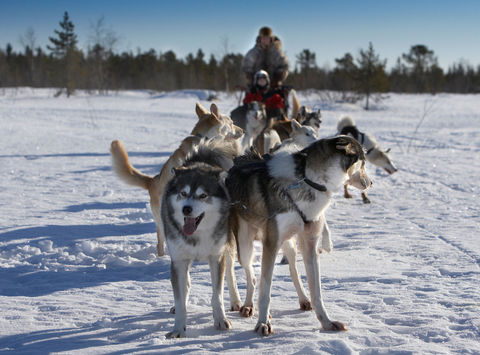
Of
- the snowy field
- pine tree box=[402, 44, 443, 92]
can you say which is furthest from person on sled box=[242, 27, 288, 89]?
pine tree box=[402, 44, 443, 92]

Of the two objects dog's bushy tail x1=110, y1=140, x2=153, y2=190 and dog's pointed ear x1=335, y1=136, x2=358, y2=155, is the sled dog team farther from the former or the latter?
dog's bushy tail x1=110, y1=140, x2=153, y2=190

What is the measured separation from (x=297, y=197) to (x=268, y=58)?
576 cm

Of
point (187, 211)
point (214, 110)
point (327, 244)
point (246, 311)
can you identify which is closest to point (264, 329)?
point (246, 311)

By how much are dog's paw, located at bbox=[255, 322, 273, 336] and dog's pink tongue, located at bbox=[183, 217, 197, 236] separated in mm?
680

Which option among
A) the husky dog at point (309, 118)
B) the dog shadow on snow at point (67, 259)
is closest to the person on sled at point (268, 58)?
the husky dog at point (309, 118)

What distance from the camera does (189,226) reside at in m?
2.74

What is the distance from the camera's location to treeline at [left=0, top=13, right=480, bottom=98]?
35.5 m

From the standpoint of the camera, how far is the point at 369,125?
61.2 ft

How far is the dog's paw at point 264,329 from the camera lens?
9.23 ft

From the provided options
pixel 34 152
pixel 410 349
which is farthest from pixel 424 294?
pixel 34 152

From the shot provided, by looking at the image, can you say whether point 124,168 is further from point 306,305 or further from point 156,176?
point 306,305

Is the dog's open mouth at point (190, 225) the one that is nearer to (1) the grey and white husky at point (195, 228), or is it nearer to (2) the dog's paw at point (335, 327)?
(1) the grey and white husky at point (195, 228)

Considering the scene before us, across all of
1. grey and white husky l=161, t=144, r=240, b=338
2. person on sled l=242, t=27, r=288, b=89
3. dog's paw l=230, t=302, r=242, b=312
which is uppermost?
person on sled l=242, t=27, r=288, b=89

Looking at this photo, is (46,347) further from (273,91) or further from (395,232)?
(273,91)
